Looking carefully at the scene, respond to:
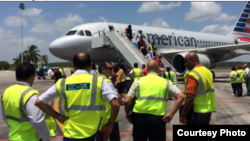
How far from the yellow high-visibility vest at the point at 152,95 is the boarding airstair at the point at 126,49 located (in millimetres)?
9622

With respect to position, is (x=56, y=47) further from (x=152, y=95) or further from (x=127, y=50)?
(x=152, y=95)

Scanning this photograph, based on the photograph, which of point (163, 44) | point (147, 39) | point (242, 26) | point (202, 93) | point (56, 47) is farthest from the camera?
point (242, 26)

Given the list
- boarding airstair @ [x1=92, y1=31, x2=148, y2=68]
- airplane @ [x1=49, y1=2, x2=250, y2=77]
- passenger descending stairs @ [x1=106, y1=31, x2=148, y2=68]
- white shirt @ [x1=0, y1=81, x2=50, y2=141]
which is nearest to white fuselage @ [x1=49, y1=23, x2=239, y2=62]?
airplane @ [x1=49, y1=2, x2=250, y2=77]

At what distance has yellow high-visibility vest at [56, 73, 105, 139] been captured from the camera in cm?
221

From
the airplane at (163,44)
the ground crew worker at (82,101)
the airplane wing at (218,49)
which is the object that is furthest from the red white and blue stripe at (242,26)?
the ground crew worker at (82,101)

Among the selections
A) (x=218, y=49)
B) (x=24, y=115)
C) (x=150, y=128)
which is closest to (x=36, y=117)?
(x=24, y=115)

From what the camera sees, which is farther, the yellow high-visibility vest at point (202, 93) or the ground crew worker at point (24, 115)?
the yellow high-visibility vest at point (202, 93)

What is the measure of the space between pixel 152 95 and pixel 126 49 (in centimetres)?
1067

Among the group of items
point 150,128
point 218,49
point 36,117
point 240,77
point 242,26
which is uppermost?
point 242,26

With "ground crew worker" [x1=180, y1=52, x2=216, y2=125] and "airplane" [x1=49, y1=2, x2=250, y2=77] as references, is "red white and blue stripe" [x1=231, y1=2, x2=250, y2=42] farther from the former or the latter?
"ground crew worker" [x1=180, y1=52, x2=216, y2=125]

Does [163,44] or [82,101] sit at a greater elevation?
[163,44]

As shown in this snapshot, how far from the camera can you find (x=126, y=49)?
44.1ft

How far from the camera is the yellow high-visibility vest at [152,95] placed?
9.52ft

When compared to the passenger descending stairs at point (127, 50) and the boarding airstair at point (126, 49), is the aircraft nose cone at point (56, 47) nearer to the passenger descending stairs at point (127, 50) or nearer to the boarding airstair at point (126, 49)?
the boarding airstair at point (126, 49)
